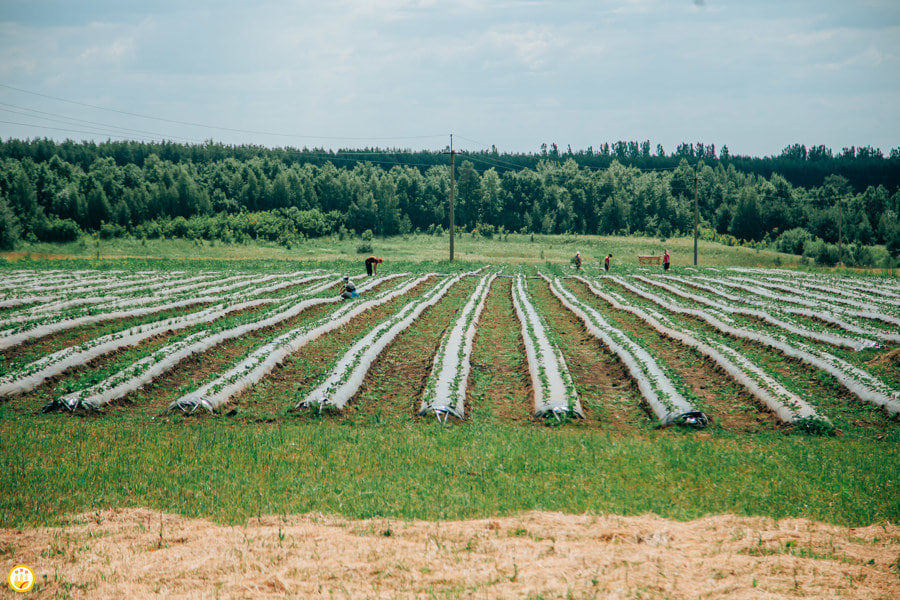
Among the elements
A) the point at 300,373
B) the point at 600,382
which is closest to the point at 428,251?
the point at 300,373

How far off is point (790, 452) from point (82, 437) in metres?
13.3

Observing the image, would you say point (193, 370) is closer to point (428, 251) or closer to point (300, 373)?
point (300, 373)

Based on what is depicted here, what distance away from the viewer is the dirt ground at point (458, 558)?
20.6ft

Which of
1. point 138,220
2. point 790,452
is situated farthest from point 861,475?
point 138,220

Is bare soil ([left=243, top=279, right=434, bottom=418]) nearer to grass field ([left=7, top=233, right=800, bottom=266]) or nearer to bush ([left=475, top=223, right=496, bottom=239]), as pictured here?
grass field ([left=7, top=233, right=800, bottom=266])

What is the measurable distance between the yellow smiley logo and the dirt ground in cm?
9

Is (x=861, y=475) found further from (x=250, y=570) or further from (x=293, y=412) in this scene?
(x=293, y=412)

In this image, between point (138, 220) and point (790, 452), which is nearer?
point (790, 452)

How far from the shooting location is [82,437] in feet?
37.6

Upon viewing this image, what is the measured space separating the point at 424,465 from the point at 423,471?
328mm

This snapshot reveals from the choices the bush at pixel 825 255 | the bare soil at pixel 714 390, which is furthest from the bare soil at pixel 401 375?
the bush at pixel 825 255

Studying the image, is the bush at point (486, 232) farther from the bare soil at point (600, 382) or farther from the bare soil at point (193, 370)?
the bare soil at point (193, 370)

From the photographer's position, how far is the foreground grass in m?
8.70

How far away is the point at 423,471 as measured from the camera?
33.0 ft
